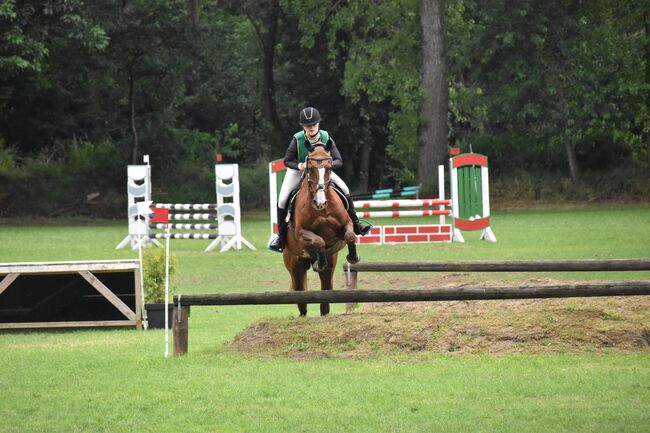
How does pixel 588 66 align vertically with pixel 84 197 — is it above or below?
above

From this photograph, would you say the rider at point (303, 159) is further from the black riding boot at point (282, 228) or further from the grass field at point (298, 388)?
the grass field at point (298, 388)

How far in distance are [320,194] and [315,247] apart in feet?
2.00

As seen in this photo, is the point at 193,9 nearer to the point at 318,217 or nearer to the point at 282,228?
the point at 282,228

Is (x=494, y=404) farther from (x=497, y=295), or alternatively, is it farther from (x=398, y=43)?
(x=398, y=43)

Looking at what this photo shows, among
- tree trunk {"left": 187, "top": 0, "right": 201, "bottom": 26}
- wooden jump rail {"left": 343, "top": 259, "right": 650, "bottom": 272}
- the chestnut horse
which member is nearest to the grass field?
wooden jump rail {"left": 343, "top": 259, "right": 650, "bottom": 272}

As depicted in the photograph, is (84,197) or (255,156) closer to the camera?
(84,197)

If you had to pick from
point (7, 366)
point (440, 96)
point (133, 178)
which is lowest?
point (7, 366)

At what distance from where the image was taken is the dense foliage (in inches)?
1590

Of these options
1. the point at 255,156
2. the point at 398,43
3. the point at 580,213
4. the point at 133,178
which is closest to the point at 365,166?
the point at 255,156

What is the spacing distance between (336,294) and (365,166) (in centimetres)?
4093

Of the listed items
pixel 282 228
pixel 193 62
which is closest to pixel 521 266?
pixel 282 228

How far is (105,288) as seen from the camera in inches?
529

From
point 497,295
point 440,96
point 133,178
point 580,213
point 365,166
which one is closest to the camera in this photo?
point 497,295

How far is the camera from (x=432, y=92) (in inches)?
1590
